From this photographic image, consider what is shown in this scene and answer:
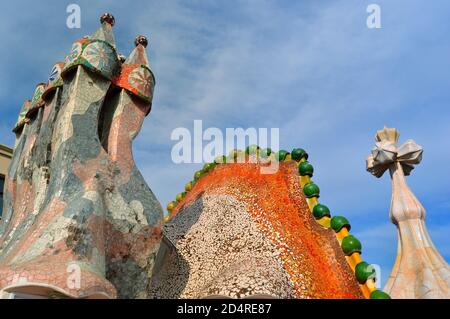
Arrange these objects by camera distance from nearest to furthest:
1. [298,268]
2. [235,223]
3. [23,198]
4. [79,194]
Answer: [79,194]
[298,268]
[23,198]
[235,223]

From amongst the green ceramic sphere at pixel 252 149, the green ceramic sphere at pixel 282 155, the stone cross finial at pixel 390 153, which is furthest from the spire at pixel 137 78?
the stone cross finial at pixel 390 153

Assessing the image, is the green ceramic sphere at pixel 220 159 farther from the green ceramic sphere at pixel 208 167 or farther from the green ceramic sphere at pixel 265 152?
the green ceramic sphere at pixel 265 152

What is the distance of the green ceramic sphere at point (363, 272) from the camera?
505 centimetres

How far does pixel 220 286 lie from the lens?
4.55m

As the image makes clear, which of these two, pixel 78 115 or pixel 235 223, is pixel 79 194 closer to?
pixel 78 115

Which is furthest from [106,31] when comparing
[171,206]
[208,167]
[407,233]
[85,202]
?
[407,233]

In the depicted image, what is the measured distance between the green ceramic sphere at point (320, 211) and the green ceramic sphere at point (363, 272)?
88 centimetres

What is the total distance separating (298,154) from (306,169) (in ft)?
1.21

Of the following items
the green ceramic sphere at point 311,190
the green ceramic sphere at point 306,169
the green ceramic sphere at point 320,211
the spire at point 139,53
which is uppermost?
the spire at point 139,53

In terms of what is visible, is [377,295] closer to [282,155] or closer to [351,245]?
[351,245]

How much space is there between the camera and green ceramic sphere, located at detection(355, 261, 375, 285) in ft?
16.6

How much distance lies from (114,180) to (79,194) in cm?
46

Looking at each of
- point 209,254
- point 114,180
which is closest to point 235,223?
point 209,254

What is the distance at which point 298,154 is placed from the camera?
266 inches
